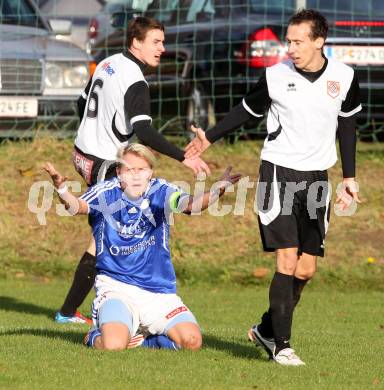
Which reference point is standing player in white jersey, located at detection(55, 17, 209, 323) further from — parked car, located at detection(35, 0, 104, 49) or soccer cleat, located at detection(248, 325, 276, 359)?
parked car, located at detection(35, 0, 104, 49)

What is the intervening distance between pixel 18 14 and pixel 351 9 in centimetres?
390

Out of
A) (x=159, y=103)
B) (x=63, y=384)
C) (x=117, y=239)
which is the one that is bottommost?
(x=63, y=384)

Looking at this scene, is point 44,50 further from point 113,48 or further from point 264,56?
point 264,56

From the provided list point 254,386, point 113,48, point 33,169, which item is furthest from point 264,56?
point 254,386

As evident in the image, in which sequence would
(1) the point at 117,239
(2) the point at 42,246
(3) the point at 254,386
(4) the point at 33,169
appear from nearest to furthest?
(3) the point at 254,386, (1) the point at 117,239, (2) the point at 42,246, (4) the point at 33,169

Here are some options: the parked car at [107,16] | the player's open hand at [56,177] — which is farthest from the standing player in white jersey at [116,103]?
the parked car at [107,16]

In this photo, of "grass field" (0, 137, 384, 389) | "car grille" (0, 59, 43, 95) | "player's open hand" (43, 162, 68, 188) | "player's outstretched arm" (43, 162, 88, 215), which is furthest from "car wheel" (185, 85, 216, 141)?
"player's open hand" (43, 162, 68, 188)

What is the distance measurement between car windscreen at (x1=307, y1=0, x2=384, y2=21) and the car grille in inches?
129

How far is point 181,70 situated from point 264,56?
1.07m

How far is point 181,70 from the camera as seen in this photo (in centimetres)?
1534

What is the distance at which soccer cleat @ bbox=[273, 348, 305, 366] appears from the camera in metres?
7.41

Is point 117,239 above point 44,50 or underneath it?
underneath

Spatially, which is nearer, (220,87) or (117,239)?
(117,239)

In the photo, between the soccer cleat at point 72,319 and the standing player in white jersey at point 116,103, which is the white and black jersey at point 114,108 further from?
the soccer cleat at point 72,319
